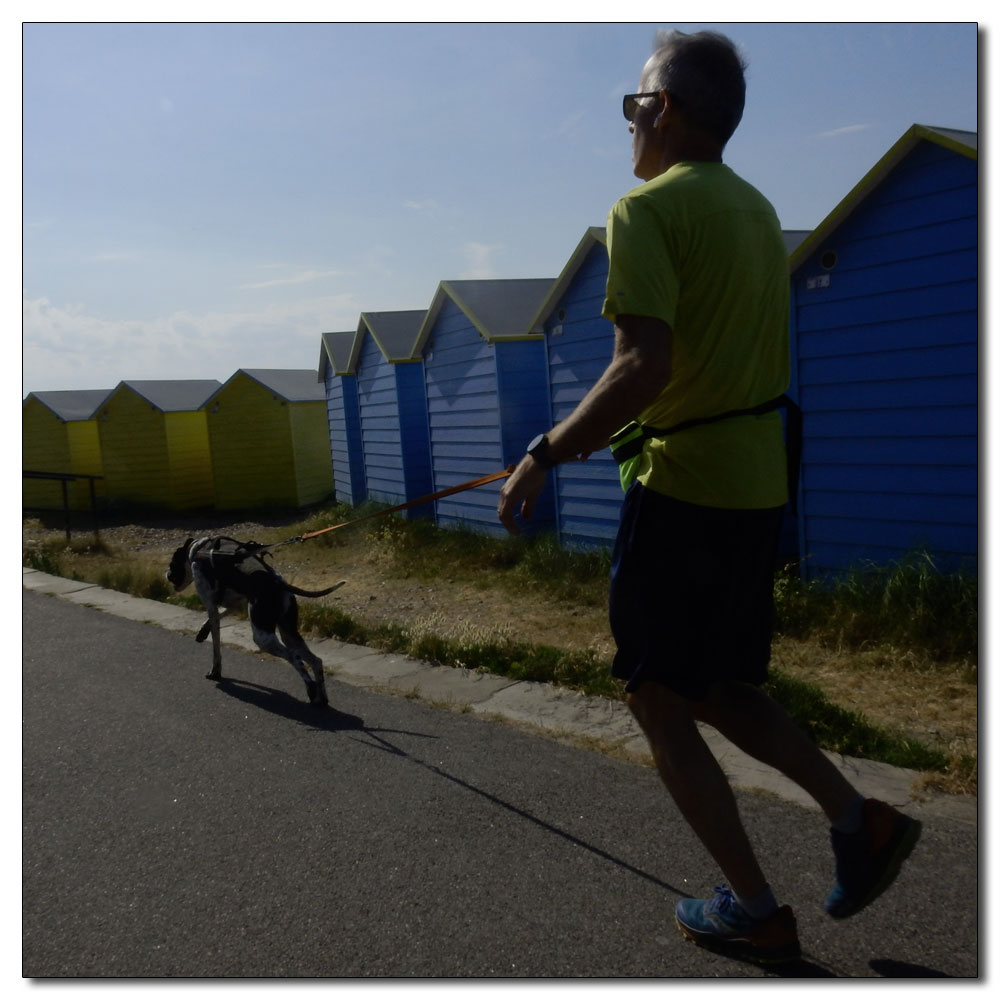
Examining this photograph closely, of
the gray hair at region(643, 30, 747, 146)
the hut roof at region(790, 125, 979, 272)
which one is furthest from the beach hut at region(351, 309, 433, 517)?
the gray hair at region(643, 30, 747, 146)

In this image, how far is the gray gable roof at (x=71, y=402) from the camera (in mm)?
21500

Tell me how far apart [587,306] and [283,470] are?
11036mm

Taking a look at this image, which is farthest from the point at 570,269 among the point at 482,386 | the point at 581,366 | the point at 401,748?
the point at 401,748

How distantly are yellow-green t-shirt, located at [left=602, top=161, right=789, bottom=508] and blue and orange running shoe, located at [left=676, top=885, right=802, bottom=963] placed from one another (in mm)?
1034

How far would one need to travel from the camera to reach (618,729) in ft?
15.4

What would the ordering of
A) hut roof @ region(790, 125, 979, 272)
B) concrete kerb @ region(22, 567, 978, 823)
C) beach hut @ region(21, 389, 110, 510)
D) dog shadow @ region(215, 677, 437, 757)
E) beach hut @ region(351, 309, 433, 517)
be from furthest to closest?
1. beach hut @ region(21, 389, 110, 510)
2. beach hut @ region(351, 309, 433, 517)
3. hut roof @ region(790, 125, 979, 272)
4. dog shadow @ region(215, 677, 437, 757)
5. concrete kerb @ region(22, 567, 978, 823)

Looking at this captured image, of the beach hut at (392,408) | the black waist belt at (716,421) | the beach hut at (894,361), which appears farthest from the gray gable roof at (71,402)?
the black waist belt at (716,421)

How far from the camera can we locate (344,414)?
16.8 metres

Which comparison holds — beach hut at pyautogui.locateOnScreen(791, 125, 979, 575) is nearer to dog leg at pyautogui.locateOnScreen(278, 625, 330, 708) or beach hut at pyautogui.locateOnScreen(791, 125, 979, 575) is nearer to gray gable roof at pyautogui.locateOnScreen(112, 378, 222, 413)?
dog leg at pyautogui.locateOnScreen(278, 625, 330, 708)

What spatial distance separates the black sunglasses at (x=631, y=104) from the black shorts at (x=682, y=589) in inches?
38.0

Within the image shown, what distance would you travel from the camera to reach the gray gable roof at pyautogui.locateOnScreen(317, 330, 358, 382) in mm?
16266

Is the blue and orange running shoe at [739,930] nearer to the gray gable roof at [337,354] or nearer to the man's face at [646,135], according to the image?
the man's face at [646,135]

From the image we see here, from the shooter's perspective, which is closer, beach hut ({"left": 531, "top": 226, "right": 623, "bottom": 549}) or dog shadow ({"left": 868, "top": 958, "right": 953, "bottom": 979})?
dog shadow ({"left": 868, "top": 958, "right": 953, "bottom": 979})

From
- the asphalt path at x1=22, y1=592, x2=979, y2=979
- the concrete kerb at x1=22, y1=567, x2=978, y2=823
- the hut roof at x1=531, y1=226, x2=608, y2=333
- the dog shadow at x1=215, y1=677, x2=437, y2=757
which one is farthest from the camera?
the hut roof at x1=531, y1=226, x2=608, y2=333
